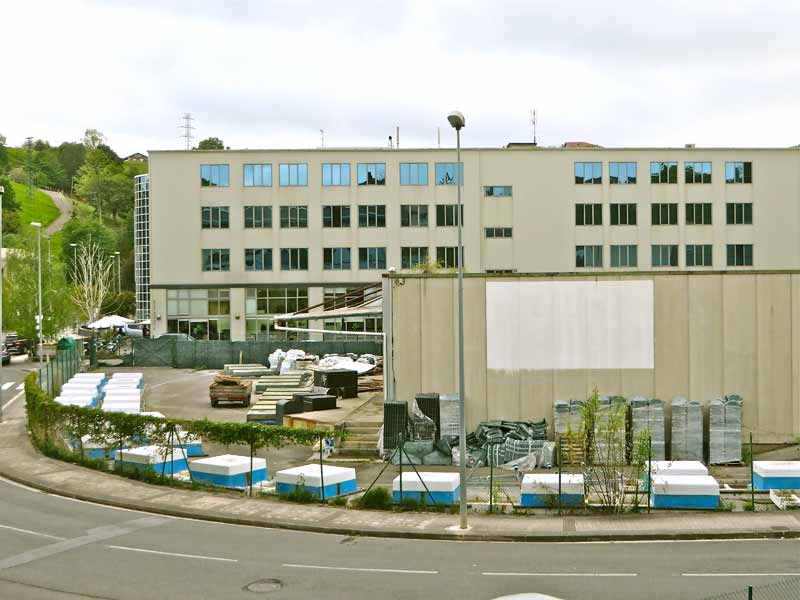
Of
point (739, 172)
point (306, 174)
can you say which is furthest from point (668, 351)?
point (739, 172)

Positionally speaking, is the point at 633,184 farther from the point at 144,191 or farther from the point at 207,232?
the point at 144,191

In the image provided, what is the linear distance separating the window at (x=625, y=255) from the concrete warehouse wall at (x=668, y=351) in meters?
38.3

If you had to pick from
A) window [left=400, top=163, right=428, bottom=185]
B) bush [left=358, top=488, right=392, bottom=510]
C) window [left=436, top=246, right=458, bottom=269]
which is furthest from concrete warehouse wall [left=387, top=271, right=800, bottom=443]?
window [left=400, top=163, right=428, bottom=185]

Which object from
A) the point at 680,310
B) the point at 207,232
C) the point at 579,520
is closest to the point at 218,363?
the point at 207,232

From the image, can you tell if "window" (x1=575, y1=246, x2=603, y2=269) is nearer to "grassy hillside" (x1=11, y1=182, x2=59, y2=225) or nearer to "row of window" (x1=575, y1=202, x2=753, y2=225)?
"row of window" (x1=575, y1=202, x2=753, y2=225)

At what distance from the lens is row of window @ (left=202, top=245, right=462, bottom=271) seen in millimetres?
66938

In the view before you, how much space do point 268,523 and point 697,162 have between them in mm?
57451

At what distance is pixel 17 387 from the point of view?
164ft

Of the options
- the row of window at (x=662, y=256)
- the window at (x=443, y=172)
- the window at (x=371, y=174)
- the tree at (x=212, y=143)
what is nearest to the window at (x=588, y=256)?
the row of window at (x=662, y=256)

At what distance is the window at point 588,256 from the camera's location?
67.1 metres

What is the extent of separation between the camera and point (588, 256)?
220 feet

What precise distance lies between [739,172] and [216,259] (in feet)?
143

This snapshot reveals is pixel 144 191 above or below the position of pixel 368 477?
above

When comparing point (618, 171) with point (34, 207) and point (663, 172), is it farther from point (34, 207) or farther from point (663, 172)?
point (34, 207)
